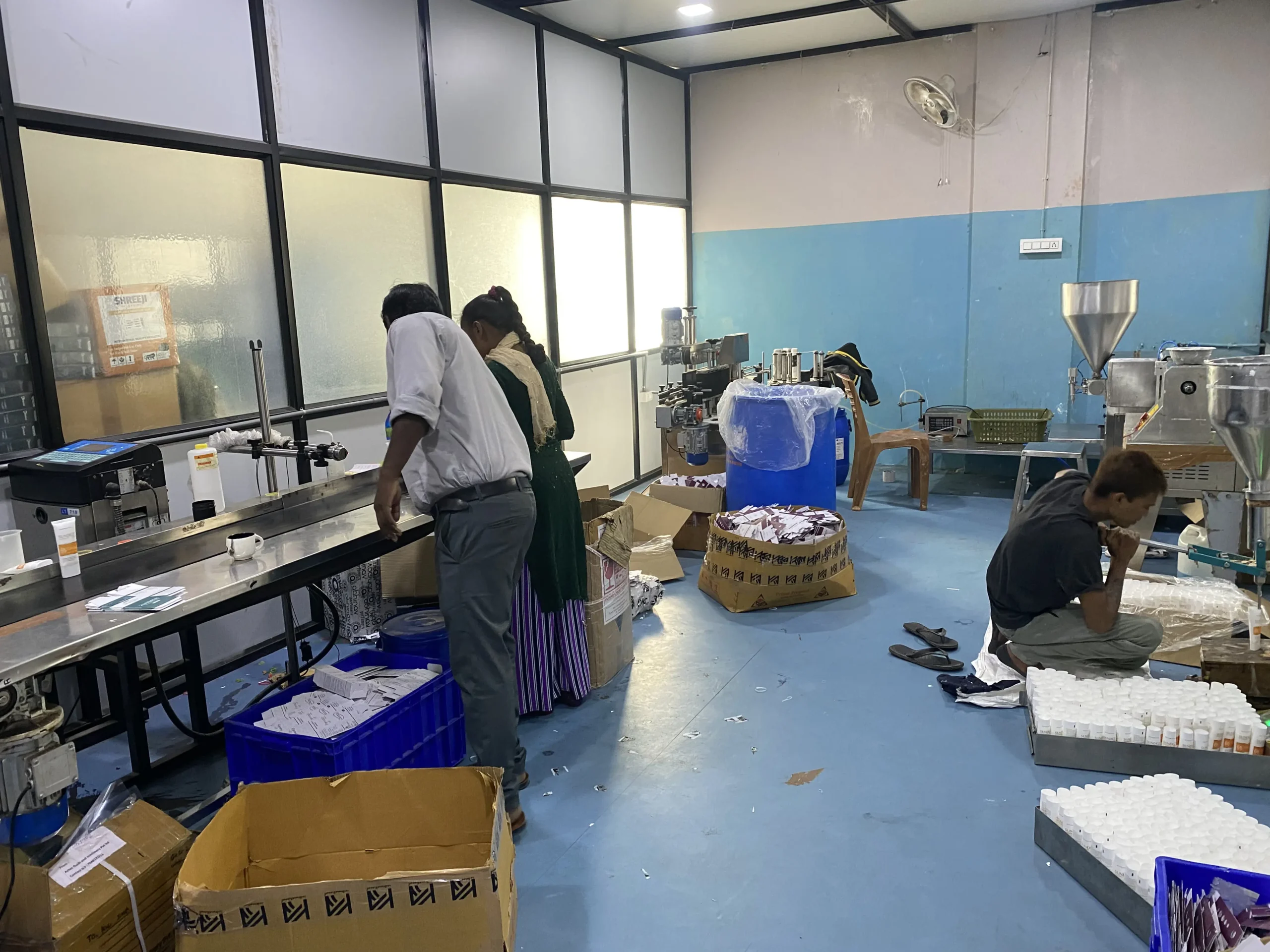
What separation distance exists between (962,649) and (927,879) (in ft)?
5.08

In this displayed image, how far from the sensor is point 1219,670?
2.93 m

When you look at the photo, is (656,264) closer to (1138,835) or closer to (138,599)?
(138,599)

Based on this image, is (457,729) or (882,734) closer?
(457,729)

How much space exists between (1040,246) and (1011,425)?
1.27 metres

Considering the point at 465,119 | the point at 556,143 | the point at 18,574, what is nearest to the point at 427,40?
the point at 465,119

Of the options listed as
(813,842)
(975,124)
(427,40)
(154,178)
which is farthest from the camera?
(975,124)

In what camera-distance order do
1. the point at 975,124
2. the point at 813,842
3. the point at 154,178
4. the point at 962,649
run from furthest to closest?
the point at 975,124 → the point at 962,649 → the point at 154,178 → the point at 813,842

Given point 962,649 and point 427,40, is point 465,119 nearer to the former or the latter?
point 427,40

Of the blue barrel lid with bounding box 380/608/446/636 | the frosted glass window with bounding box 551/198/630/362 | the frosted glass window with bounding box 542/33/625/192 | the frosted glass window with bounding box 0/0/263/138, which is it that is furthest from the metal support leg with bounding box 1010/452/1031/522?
the frosted glass window with bounding box 0/0/263/138

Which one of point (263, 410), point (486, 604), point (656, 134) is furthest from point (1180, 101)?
point (263, 410)

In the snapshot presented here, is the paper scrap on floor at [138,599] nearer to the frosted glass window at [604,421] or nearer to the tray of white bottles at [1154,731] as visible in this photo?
the tray of white bottles at [1154,731]

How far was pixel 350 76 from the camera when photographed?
3904 millimetres

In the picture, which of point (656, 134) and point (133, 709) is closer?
point (133, 709)

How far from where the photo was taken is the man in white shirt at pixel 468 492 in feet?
7.48
